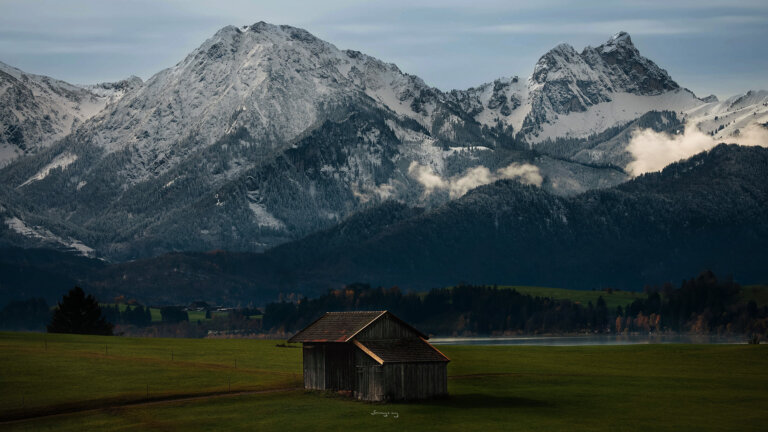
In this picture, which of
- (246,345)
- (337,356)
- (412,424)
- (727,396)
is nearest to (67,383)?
(337,356)

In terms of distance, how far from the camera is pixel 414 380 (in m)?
105

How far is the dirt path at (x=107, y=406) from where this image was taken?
96438 millimetres

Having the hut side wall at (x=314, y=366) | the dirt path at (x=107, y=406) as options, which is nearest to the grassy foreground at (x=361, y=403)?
the dirt path at (x=107, y=406)

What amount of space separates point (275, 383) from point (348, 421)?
22.6 meters

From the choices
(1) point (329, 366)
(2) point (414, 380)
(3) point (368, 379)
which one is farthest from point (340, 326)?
(2) point (414, 380)

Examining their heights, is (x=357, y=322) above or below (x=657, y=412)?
above

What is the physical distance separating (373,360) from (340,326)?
7.50m

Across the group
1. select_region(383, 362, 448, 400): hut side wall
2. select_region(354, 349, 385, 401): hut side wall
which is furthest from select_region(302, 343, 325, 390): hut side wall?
select_region(383, 362, 448, 400): hut side wall

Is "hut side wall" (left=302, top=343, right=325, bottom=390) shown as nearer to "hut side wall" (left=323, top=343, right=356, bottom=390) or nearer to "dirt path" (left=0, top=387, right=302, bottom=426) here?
"hut side wall" (left=323, top=343, right=356, bottom=390)

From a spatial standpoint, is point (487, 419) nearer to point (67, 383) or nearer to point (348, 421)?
point (348, 421)

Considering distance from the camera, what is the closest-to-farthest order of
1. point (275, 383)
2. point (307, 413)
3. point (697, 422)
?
1. point (697, 422)
2. point (307, 413)
3. point (275, 383)

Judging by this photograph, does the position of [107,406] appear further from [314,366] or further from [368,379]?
[368,379]

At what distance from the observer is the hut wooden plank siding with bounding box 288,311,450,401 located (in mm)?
103875

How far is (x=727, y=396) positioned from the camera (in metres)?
107
